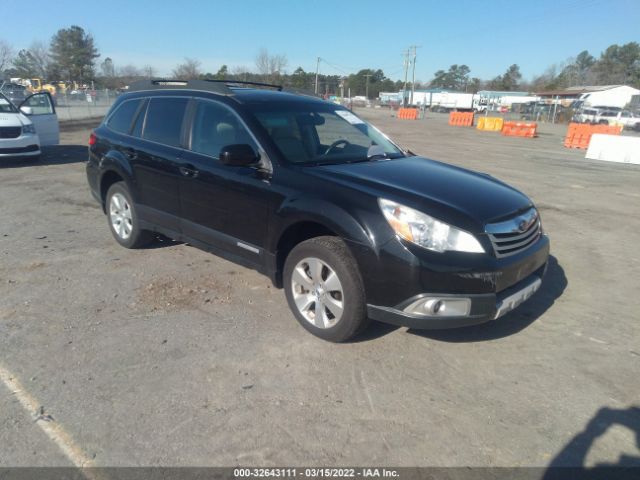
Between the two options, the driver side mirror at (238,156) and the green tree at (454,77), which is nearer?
the driver side mirror at (238,156)

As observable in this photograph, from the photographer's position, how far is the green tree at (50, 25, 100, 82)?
7125 cm

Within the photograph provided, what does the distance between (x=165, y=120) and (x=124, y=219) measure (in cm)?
141

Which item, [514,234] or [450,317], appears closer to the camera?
[450,317]

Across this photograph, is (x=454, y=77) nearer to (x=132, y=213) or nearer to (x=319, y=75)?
(x=319, y=75)

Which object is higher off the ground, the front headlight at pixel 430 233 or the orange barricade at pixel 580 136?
the front headlight at pixel 430 233

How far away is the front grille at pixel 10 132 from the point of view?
10.8 metres

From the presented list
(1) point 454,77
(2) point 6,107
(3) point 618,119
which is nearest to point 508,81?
(1) point 454,77

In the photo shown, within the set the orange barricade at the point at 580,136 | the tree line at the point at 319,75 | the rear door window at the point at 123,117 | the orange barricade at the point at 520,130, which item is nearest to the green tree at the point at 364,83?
the tree line at the point at 319,75

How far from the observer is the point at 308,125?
14.3 ft

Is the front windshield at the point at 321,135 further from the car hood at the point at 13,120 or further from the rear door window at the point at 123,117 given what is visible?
the car hood at the point at 13,120

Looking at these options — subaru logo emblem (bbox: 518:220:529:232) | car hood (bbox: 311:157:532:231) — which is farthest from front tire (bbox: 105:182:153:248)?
subaru logo emblem (bbox: 518:220:529:232)

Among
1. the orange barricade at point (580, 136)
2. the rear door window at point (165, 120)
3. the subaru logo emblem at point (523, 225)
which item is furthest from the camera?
the orange barricade at point (580, 136)

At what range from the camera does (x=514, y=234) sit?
347 cm

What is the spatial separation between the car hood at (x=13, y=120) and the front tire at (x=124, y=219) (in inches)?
285
